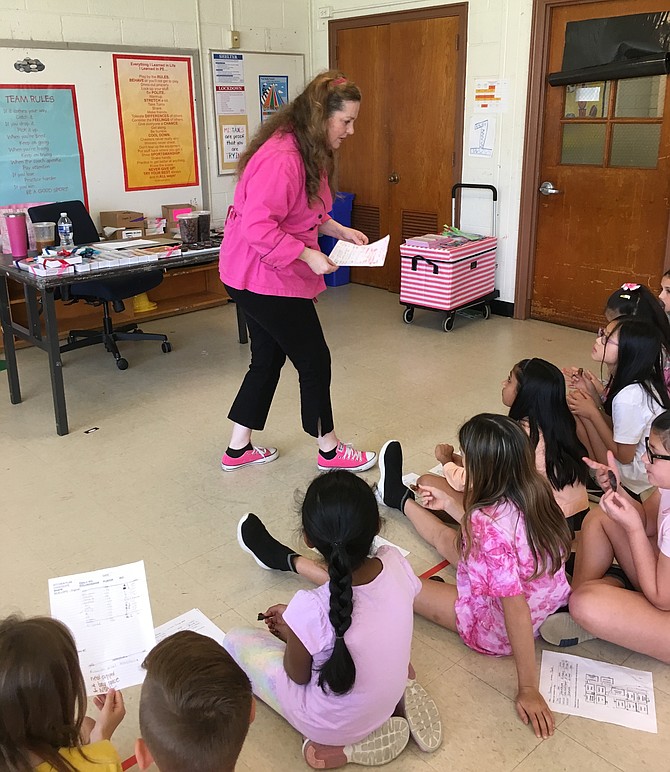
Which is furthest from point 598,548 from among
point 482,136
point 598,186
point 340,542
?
point 482,136

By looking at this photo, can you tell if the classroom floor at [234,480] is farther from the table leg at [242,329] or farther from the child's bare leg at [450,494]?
the child's bare leg at [450,494]

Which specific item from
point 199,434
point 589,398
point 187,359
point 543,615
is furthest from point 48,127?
point 543,615

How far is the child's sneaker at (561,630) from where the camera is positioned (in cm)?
194

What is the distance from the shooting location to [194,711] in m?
1.09

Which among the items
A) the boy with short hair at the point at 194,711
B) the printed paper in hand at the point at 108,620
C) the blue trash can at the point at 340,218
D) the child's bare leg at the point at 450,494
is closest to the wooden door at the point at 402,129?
the blue trash can at the point at 340,218

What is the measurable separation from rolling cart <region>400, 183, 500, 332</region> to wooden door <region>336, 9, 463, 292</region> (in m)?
0.51

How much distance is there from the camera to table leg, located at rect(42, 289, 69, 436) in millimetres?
3248

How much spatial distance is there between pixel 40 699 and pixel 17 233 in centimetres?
281

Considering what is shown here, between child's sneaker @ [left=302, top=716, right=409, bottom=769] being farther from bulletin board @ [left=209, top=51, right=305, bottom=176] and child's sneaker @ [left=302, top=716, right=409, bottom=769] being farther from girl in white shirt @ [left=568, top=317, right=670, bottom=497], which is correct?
bulletin board @ [left=209, top=51, right=305, bottom=176]

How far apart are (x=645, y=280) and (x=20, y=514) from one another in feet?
12.0

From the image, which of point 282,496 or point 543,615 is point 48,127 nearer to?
point 282,496

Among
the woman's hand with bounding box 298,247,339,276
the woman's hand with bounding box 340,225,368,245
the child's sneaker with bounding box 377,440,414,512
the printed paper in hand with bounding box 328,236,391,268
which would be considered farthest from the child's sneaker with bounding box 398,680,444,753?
the woman's hand with bounding box 340,225,368,245

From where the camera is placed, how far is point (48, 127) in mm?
4609

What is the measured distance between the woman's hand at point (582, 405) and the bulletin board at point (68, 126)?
350 cm
